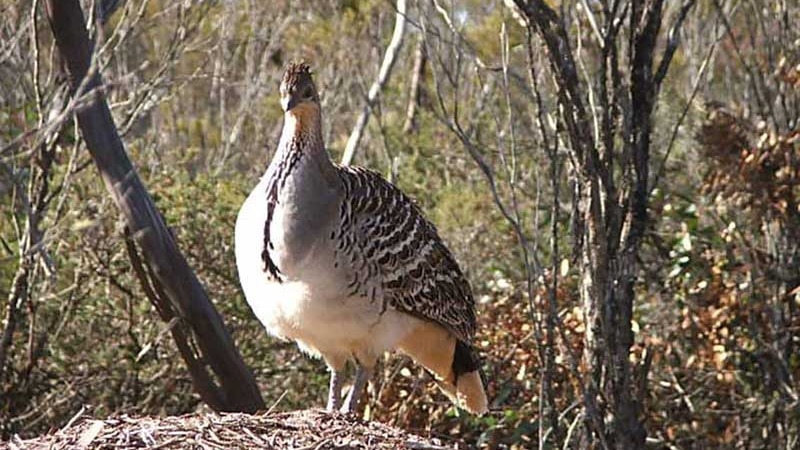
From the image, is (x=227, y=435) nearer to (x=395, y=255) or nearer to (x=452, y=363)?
(x=395, y=255)

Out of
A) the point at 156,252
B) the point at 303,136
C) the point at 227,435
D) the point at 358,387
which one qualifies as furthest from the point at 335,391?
the point at 227,435

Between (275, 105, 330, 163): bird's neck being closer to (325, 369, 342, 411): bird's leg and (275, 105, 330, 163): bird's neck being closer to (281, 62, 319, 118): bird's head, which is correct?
(281, 62, 319, 118): bird's head

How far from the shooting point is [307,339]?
619 centimetres

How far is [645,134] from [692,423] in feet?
8.82

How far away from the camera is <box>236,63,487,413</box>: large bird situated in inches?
234

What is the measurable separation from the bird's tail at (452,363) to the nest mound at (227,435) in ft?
5.21

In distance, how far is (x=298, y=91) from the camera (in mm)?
6043

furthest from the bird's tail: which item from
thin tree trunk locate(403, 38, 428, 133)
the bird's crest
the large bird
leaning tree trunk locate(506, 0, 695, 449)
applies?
thin tree trunk locate(403, 38, 428, 133)

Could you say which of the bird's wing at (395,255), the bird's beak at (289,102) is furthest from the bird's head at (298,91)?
the bird's wing at (395,255)

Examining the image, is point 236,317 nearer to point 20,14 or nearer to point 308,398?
point 308,398

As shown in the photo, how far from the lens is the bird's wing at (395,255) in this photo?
6.13 metres

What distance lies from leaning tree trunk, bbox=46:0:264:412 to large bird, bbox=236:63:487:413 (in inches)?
39.3

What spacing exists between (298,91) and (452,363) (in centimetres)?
163

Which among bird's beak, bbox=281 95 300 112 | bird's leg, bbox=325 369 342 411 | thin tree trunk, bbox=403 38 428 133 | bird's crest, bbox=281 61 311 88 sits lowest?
bird's leg, bbox=325 369 342 411
